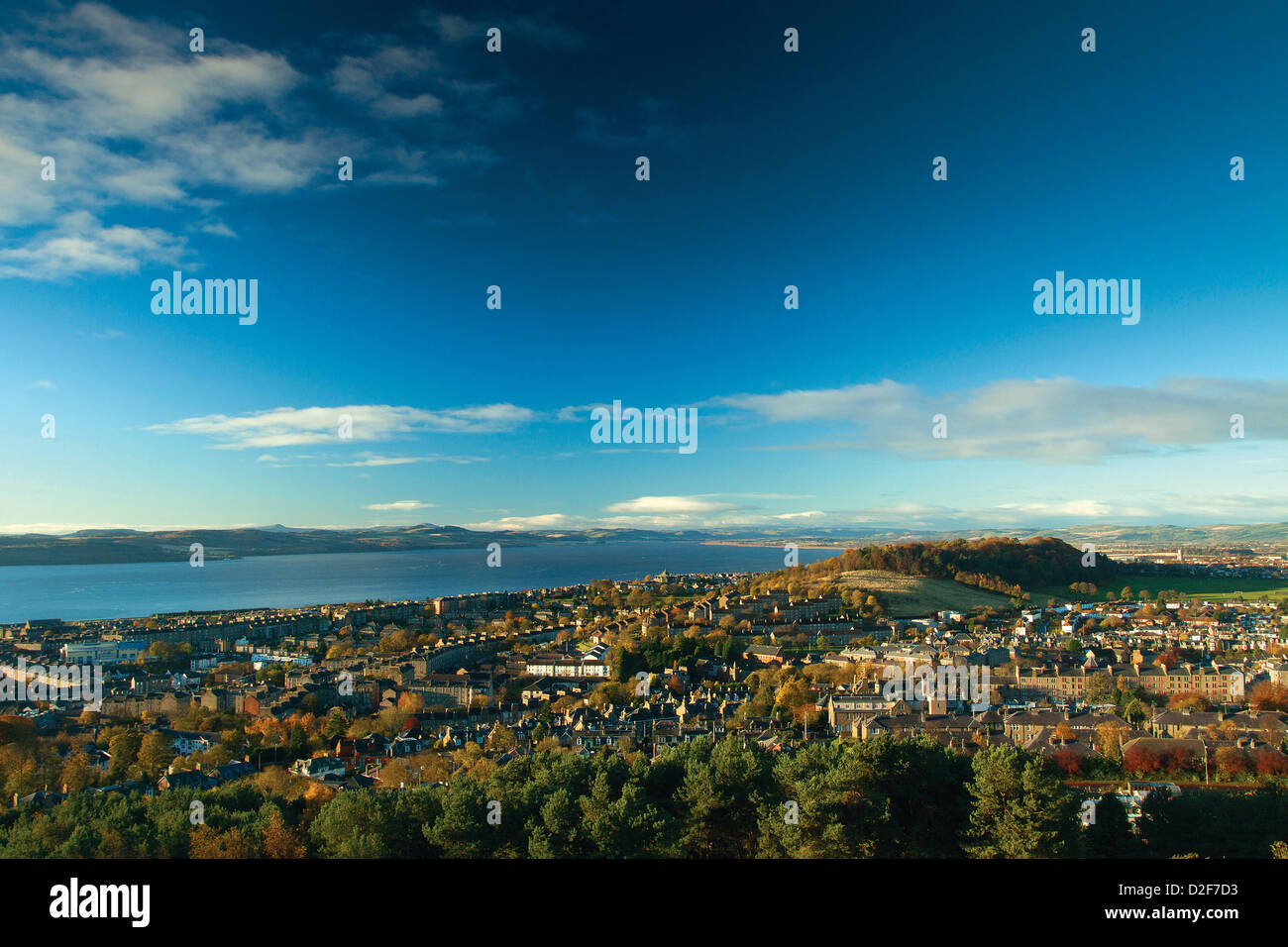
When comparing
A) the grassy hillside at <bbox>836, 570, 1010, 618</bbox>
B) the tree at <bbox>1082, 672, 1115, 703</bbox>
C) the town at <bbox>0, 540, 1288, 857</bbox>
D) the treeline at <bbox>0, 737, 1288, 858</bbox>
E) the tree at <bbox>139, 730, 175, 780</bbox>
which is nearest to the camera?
the treeline at <bbox>0, 737, 1288, 858</bbox>

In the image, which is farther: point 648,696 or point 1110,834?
point 648,696

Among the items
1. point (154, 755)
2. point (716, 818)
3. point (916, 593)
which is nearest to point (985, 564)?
point (916, 593)

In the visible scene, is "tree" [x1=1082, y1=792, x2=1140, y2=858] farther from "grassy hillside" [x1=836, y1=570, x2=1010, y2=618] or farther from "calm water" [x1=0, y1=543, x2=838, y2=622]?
"calm water" [x1=0, y1=543, x2=838, y2=622]

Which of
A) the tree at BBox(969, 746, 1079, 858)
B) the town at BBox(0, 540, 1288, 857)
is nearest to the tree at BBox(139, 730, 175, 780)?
the town at BBox(0, 540, 1288, 857)

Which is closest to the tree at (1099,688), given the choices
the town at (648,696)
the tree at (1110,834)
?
the town at (648,696)

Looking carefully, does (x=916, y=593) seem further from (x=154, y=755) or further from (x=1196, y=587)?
(x=154, y=755)

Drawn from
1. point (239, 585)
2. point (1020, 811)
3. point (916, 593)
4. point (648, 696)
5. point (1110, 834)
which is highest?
point (1020, 811)
